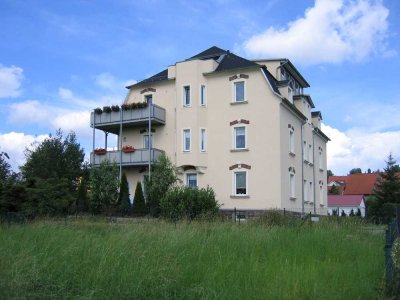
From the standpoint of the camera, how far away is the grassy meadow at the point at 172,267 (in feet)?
19.4

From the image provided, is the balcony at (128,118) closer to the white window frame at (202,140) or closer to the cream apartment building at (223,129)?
the cream apartment building at (223,129)

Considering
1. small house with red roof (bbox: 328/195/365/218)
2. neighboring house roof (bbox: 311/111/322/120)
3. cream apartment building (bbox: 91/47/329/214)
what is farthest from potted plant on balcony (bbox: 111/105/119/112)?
small house with red roof (bbox: 328/195/365/218)

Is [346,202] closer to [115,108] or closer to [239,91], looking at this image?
[239,91]

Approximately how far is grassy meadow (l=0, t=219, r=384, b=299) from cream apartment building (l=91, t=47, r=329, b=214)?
2380 cm

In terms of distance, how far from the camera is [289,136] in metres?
36.3

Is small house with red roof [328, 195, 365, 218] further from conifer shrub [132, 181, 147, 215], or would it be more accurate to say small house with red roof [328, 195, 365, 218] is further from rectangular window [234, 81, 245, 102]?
conifer shrub [132, 181, 147, 215]

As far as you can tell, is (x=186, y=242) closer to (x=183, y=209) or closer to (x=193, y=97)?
(x=183, y=209)

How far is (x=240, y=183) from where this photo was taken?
113ft

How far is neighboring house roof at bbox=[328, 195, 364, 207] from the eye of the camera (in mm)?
81656

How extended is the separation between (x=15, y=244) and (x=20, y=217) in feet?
16.0

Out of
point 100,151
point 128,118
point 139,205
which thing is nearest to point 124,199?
point 139,205

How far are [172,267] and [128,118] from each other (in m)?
31.3

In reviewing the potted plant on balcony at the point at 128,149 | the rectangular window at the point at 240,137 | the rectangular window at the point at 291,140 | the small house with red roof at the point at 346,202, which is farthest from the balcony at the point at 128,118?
the small house with red roof at the point at 346,202

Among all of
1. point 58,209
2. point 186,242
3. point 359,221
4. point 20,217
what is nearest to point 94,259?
point 186,242
